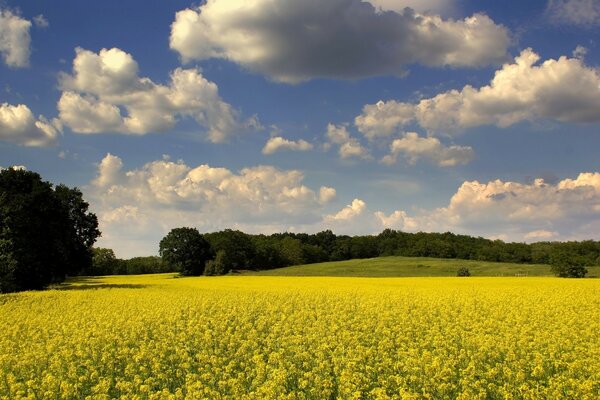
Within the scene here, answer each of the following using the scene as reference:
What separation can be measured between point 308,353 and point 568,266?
5163 cm

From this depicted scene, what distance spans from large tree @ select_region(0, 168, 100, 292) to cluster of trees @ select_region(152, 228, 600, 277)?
34.0 m

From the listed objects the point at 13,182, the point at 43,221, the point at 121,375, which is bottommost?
the point at 121,375

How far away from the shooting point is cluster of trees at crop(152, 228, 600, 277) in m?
82.0

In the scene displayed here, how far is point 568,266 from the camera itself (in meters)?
54.6

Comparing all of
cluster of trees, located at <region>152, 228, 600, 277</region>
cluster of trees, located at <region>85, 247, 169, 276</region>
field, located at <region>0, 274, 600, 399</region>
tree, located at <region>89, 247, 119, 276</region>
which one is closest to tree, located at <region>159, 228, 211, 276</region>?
Answer: cluster of trees, located at <region>152, 228, 600, 277</region>

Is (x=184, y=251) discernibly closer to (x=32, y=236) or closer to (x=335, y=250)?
(x=32, y=236)

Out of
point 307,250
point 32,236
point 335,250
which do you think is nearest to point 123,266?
point 307,250

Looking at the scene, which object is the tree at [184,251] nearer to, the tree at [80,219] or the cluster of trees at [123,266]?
the cluster of trees at [123,266]

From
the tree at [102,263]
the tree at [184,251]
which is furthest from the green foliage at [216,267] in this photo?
the tree at [102,263]

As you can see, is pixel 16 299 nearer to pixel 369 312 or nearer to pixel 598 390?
→ pixel 369 312

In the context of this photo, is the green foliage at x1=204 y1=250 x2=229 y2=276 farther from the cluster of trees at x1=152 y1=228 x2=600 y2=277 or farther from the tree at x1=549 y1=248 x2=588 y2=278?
the tree at x1=549 y1=248 x2=588 y2=278

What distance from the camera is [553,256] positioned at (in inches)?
2281

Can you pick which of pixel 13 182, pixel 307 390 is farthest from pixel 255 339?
pixel 13 182

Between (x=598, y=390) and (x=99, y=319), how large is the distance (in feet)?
53.6
